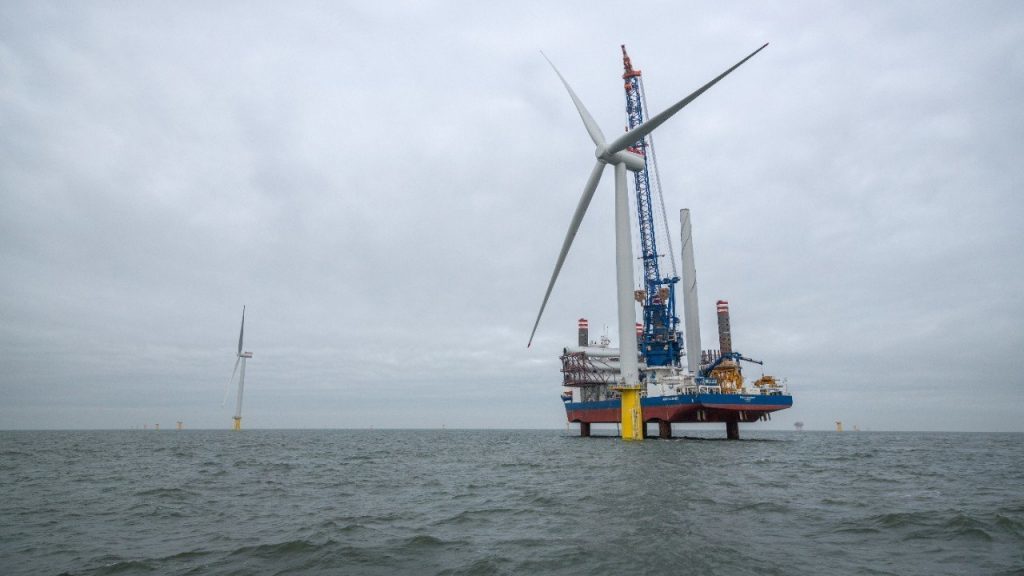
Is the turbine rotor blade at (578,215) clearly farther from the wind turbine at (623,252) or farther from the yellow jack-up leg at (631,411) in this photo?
the yellow jack-up leg at (631,411)

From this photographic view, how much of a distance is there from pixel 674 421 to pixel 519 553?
67864mm

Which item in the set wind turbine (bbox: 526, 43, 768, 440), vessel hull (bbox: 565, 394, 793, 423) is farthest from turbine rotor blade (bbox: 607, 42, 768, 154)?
vessel hull (bbox: 565, 394, 793, 423)

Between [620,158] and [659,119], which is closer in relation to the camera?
[659,119]

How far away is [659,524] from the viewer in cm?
1683

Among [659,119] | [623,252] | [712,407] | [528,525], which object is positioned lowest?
[528,525]

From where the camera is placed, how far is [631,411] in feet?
203

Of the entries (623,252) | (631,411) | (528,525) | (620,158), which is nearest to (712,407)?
(631,411)

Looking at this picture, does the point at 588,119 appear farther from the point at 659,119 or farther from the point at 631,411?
the point at 631,411

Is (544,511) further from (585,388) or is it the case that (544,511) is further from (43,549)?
(585,388)

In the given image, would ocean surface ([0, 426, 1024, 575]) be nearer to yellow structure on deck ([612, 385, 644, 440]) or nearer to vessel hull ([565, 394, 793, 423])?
yellow structure on deck ([612, 385, 644, 440])

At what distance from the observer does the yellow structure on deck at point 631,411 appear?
60.2 meters

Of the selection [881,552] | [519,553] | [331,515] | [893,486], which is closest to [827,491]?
[893,486]

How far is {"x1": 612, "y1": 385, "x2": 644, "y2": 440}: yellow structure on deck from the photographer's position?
6016 cm

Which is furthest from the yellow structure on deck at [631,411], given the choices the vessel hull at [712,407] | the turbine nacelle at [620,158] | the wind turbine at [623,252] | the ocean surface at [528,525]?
the ocean surface at [528,525]
